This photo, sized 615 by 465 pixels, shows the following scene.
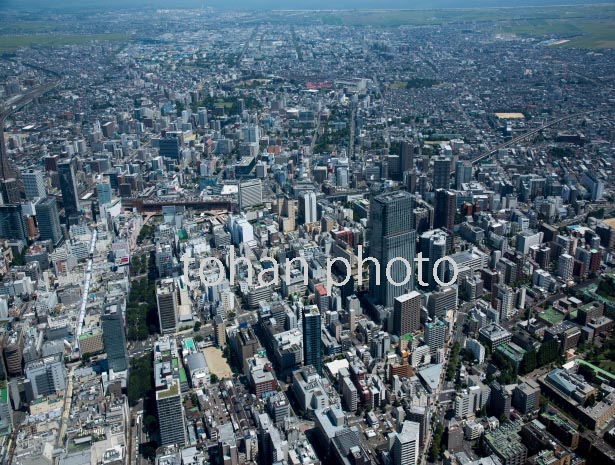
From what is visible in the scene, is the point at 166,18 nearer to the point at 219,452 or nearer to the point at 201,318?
the point at 201,318

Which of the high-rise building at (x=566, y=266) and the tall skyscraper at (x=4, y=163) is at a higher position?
the tall skyscraper at (x=4, y=163)

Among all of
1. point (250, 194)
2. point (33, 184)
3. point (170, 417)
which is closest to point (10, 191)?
point (33, 184)

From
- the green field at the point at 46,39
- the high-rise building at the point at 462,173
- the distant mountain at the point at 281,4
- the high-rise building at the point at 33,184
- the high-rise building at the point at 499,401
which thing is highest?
the distant mountain at the point at 281,4

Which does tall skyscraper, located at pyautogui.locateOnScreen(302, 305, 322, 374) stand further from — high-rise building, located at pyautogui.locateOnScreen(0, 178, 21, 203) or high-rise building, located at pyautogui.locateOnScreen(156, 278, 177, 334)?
high-rise building, located at pyautogui.locateOnScreen(0, 178, 21, 203)

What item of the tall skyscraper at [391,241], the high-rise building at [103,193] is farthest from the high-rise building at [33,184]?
the tall skyscraper at [391,241]

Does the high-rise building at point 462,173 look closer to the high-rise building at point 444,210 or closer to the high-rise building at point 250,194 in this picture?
the high-rise building at point 444,210

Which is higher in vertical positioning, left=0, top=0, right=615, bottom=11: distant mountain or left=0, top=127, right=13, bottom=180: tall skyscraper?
left=0, top=0, right=615, bottom=11: distant mountain

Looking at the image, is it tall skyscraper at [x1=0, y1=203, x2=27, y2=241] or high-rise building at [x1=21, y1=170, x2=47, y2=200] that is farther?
high-rise building at [x1=21, y1=170, x2=47, y2=200]

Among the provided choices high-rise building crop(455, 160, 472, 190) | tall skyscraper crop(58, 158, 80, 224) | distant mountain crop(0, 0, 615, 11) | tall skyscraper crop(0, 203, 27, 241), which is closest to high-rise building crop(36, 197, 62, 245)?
tall skyscraper crop(0, 203, 27, 241)
